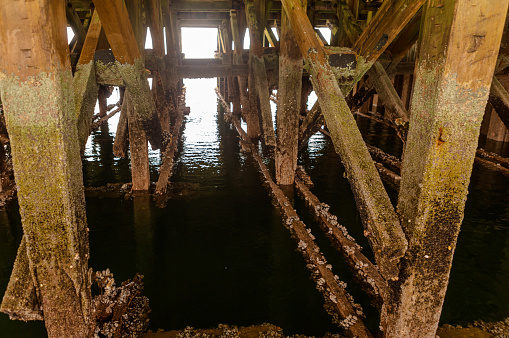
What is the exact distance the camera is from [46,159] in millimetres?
1730

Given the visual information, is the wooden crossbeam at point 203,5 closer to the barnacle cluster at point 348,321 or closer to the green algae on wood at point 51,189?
the green algae on wood at point 51,189

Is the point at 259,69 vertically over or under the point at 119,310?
over

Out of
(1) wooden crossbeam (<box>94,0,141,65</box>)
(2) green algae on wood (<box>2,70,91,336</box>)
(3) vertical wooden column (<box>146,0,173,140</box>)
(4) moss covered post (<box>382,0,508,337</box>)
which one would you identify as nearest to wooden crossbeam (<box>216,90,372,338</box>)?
(4) moss covered post (<box>382,0,508,337</box>)

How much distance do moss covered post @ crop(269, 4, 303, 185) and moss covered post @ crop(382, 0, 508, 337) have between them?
2.68 m

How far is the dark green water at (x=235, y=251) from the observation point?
288 cm

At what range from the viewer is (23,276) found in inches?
75.5

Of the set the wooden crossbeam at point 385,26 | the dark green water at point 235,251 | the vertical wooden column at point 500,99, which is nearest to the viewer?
the wooden crossbeam at point 385,26

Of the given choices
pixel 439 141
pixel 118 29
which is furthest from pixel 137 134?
pixel 439 141

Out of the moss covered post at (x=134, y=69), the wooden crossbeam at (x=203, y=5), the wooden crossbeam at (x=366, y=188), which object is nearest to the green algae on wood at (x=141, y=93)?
the moss covered post at (x=134, y=69)

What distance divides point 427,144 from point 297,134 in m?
3.09

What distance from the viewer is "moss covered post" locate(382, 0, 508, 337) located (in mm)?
1575

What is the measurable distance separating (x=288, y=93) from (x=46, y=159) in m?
3.30

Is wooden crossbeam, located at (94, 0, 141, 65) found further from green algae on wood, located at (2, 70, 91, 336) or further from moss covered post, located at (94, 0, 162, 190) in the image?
green algae on wood, located at (2, 70, 91, 336)

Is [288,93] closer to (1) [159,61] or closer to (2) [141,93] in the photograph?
(2) [141,93]
